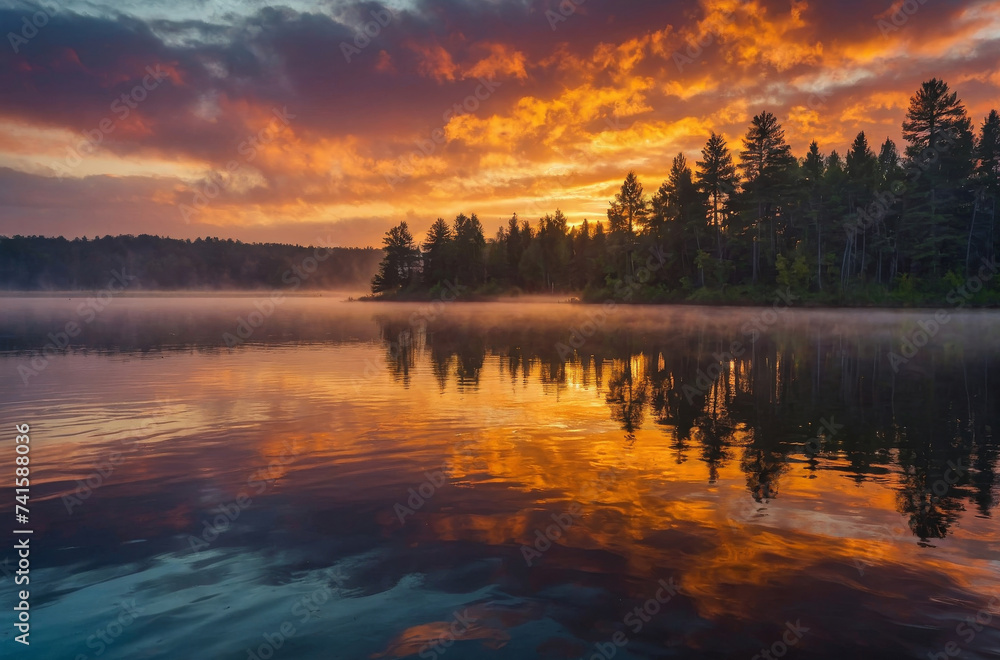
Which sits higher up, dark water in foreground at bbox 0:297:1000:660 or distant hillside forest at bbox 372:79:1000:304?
distant hillside forest at bbox 372:79:1000:304

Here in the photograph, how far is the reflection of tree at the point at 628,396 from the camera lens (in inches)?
707

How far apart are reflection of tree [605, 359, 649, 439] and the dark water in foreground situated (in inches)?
6.6

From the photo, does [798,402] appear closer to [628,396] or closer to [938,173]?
[628,396]

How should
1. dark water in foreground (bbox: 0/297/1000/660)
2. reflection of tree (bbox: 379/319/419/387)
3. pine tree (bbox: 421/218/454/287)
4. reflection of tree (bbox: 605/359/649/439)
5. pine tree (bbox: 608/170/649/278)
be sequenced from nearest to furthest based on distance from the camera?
dark water in foreground (bbox: 0/297/1000/660) → reflection of tree (bbox: 605/359/649/439) → reflection of tree (bbox: 379/319/419/387) → pine tree (bbox: 608/170/649/278) → pine tree (bbox: 421/218/454/287)

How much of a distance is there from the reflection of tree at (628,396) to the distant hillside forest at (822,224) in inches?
3204

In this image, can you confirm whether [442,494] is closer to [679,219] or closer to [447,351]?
[447,351]

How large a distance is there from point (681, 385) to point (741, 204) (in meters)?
95.7

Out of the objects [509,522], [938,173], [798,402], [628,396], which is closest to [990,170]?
[938,173]

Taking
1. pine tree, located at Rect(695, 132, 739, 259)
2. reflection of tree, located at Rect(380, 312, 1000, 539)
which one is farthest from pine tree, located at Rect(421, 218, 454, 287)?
reflection of tree, located at Rect(380, 312, 1000, 539)

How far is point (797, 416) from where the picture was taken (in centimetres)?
1872

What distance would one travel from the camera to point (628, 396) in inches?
874

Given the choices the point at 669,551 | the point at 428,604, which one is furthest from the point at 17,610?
the point at 669,551

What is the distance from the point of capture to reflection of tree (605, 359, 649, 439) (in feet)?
58.9

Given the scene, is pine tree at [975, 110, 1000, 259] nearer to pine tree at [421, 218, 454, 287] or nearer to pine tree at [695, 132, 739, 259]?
pine tree at [695, 132, 739, 259]
